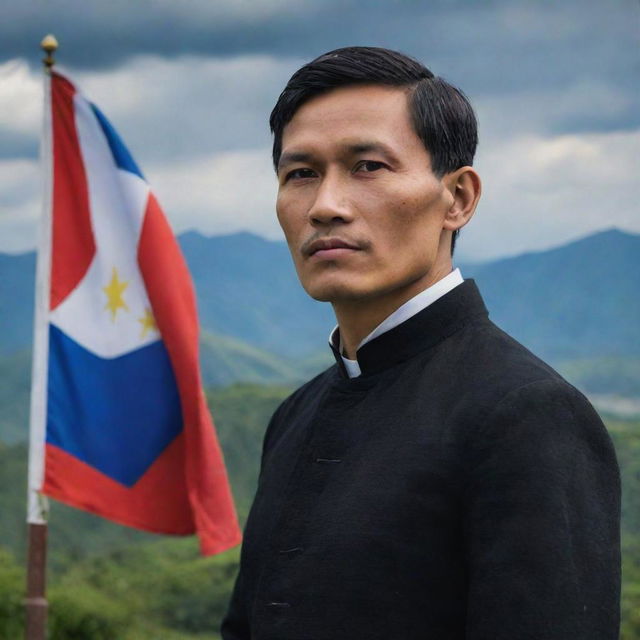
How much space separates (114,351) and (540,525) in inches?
167

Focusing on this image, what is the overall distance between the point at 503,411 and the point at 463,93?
63 centimetres

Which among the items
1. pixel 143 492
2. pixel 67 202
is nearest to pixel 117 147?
pixel 67 202

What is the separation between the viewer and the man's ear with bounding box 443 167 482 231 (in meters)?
1.76

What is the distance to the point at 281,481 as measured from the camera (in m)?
1.90

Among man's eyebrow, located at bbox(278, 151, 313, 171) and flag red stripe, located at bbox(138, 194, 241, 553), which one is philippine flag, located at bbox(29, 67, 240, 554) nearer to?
flag red stripe, located at bbox(138, 194, 241, 553)

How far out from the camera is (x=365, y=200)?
167 centimetres

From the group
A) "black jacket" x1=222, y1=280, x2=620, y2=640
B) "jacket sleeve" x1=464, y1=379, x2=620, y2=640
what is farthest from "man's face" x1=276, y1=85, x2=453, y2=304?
"jacket sleeve" x1=464, y1=379, x2=620, y2=640

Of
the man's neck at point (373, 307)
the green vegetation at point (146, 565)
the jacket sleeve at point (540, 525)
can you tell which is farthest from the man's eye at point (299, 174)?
the green vegetation at point (146, 565)

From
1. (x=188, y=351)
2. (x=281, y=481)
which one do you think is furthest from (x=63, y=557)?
(x=281, y=481)

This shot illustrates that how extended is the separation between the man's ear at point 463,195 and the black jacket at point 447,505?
113 mm

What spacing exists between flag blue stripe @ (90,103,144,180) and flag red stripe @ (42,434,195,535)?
1424 millimetres

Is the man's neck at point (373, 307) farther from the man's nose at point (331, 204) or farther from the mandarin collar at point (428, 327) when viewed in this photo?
the man's nose at point (331, 204)

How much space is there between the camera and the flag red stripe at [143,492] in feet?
17.5

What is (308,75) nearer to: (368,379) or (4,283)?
(368,379)
